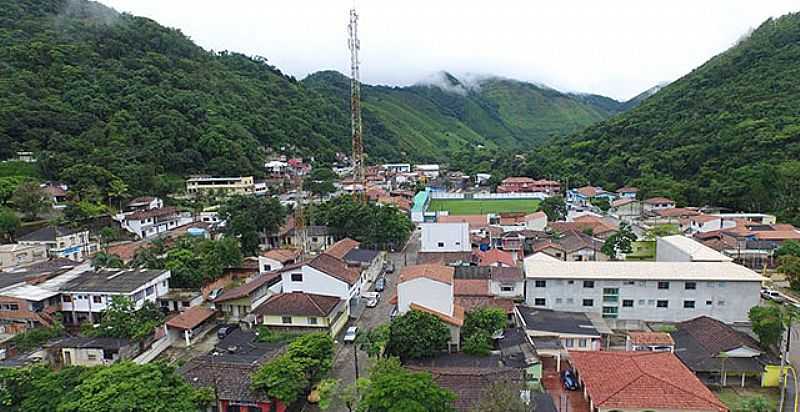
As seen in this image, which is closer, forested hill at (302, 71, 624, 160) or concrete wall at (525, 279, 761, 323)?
concrete wall at (525, 279, 761, 323)

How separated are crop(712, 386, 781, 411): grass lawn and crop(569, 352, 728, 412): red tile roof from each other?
Answer: 1478 millimetres

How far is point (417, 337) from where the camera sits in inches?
661

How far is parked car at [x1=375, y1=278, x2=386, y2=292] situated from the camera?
26.8 metres

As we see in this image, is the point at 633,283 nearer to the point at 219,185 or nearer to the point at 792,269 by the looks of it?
the point at 792,269

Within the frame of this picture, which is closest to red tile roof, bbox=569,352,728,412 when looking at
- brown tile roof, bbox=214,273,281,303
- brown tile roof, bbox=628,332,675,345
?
brown tile roof, bbox=628,332,675,345

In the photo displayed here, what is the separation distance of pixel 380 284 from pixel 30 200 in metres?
28.2

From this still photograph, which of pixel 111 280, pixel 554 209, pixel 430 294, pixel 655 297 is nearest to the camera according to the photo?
pixel 430 294

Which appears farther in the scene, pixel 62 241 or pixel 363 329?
pixel 62 241

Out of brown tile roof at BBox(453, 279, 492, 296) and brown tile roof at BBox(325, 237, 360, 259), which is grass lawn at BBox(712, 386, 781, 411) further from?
brown tile roof at BBox(325, 237, 360, 259)

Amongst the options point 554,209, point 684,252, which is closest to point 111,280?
point 684,252

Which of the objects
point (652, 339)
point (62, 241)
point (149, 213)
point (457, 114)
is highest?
point (457, 114)

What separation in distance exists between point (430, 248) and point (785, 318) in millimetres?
19438

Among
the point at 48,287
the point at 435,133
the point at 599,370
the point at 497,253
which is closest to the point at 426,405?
the point at 599,370

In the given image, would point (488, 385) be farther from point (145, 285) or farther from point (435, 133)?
point (435, 133)
